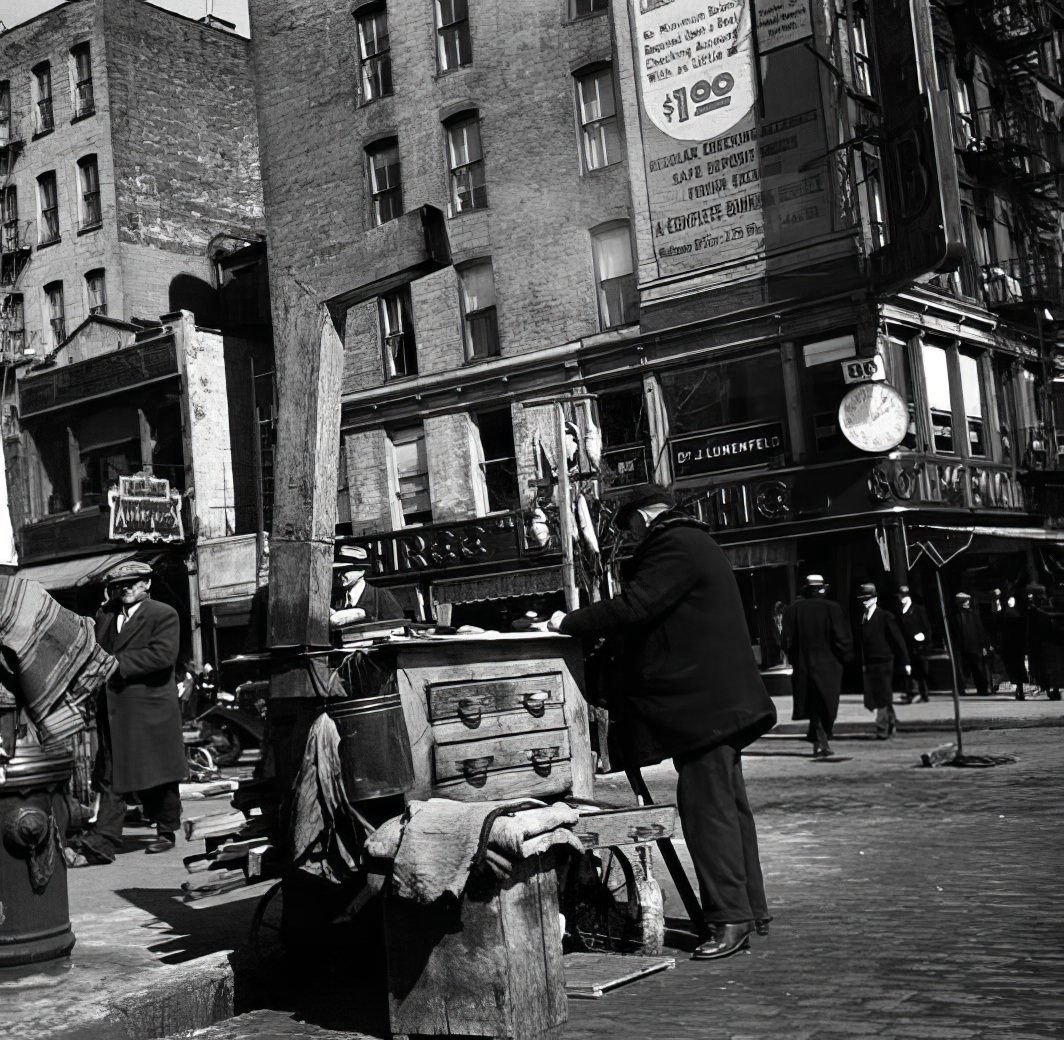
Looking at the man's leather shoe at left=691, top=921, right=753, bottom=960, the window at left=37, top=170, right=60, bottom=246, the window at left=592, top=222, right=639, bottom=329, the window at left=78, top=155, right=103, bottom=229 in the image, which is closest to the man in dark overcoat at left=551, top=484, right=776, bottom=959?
the man's leather shoe at left=691, top=921, right=753, bottom=960

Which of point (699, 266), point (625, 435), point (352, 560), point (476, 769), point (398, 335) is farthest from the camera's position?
point (398, 335)

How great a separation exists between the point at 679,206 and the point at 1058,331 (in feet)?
35.9

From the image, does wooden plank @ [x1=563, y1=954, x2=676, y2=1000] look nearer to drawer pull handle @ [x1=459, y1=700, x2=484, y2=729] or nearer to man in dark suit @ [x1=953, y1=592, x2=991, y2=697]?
drawer pull handle @ [x1=459, y1=700, x2=484, y2=729]

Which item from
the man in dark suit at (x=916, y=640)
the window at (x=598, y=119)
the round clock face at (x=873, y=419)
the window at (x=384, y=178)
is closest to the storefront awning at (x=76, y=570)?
the window at (x=384, y=178)

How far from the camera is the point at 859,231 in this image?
25.0 m

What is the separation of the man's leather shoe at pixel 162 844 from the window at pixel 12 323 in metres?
32.7

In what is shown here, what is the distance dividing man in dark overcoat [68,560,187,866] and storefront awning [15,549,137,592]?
2348 centimetres

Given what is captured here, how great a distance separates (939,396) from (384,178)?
1370 cm

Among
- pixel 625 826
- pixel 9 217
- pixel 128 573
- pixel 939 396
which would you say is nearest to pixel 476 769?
pixel 625 826

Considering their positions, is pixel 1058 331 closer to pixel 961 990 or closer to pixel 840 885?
pixel 840 885

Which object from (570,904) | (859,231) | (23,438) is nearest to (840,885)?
(570,904)

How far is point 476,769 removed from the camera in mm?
5316

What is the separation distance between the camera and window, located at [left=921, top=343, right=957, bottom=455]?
27125 mm

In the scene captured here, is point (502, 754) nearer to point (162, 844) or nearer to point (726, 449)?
point (162, 844)
